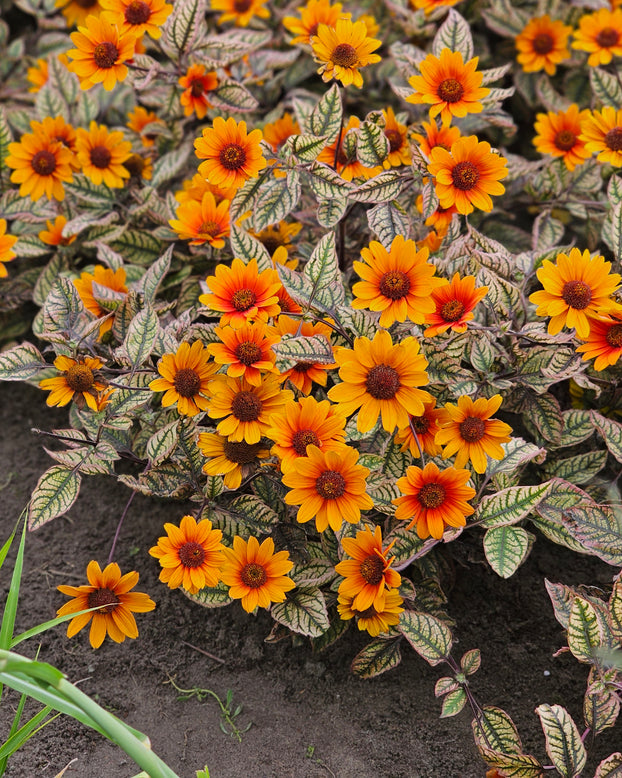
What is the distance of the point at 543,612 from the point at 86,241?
1.71 metres

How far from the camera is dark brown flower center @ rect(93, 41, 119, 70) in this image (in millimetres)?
2252

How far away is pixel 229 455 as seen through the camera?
1.83m

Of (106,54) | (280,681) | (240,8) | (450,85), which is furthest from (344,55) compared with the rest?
(280,681)

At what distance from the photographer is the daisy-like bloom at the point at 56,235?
2.64 metres

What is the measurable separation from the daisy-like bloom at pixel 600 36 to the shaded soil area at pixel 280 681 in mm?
1676

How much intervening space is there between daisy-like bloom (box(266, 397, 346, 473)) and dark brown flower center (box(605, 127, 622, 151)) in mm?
1199

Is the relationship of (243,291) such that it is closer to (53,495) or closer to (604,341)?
(53,495)

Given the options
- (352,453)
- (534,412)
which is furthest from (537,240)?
(352,453)

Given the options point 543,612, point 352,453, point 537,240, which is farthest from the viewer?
point 537,240

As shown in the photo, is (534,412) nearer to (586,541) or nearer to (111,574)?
(586,541)

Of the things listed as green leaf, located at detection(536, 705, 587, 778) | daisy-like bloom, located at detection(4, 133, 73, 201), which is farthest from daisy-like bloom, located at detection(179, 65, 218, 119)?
green leaf, located at detection(536, 705, 587, 778)

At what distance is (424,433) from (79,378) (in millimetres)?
785

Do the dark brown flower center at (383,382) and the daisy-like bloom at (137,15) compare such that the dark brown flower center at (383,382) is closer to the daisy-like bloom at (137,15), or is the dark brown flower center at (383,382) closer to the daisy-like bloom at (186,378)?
the daisy-like bloom at (186,378)

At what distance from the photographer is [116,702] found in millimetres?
2016
